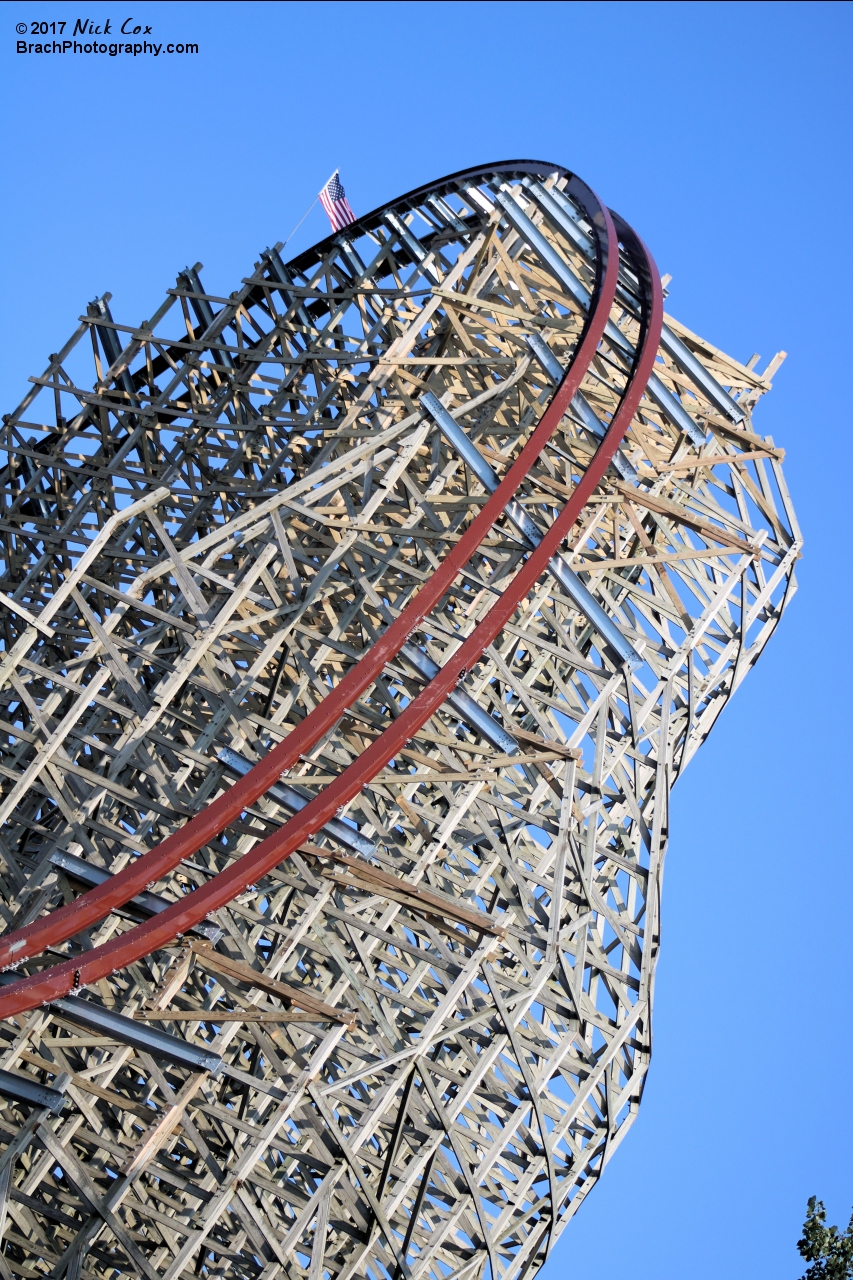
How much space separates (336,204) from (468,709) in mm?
11554

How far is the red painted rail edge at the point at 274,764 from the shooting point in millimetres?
15766

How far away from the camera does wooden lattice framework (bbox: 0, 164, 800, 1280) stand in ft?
58.7

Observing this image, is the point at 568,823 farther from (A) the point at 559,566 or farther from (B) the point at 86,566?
(B) the point at 86,566

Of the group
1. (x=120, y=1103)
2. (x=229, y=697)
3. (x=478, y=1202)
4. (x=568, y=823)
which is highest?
(x=568, y=823)

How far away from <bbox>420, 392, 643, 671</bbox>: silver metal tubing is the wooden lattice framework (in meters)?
0.11

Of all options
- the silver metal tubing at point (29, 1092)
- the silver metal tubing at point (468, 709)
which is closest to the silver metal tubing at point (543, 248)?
the silver metal tubing at point (468, 709)

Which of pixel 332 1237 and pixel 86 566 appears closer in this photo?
pixel 86 566

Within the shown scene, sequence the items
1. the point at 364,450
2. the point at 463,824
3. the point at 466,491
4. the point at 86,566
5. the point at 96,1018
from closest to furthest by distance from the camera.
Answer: the point at 96,1018 < the point at 86,566 < the point at 364,450 < the point at 466,491 < the point at 463,824

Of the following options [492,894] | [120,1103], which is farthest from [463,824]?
[120,1103]

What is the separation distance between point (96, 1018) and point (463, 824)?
25.7 ft

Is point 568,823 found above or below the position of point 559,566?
below

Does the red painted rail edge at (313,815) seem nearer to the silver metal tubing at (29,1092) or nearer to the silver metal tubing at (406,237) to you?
the silver metal tubing at (29,1092)

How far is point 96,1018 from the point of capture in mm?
16578

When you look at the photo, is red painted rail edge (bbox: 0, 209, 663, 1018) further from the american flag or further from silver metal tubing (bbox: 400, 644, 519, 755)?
the american flag
